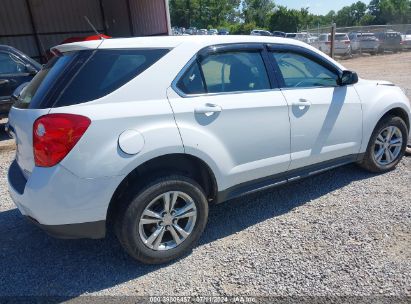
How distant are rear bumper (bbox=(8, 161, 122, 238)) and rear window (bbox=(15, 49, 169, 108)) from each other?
1.70 feet

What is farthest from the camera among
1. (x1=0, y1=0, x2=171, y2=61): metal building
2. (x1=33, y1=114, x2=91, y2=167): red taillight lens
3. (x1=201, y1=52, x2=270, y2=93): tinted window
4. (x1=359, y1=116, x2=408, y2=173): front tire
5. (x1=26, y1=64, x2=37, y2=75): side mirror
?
(x1=0, y1=0, x2=171, y2=61): metal building

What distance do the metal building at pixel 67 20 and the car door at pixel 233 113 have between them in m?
11.5

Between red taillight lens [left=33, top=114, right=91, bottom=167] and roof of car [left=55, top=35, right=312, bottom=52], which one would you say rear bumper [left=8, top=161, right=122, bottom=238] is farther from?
roof of car [left=55, top=35, right=312, bottom=52]

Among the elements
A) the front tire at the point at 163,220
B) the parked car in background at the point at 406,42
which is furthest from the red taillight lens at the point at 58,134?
the parked car in background at the point at 406,42

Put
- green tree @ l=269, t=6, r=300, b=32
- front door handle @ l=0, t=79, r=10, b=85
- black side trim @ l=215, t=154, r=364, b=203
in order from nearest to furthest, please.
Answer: black side trim @ l=215, t=154, r=364, b=203
front door handle @ l=0, t=79, r=10, b=85
green tree @ l=269, t=6, r=300, b=32

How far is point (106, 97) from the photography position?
8.18ft

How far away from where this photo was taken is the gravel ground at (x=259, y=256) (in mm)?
2578

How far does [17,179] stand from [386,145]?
13.3ft

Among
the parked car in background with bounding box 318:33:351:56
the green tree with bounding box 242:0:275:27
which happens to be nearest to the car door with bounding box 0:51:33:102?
the parked car in background with bounding box 318:33:351:56

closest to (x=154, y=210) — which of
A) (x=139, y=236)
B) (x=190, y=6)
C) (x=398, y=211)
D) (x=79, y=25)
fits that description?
(x=139, y=236)

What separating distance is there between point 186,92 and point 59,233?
143 centimetres

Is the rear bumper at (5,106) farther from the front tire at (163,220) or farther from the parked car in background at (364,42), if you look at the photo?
the parked car in background at (364,42)

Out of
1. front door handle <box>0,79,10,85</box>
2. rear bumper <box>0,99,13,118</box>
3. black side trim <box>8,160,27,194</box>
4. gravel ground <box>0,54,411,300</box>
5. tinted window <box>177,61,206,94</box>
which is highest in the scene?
tinted window <box>177,61,206,94</box>

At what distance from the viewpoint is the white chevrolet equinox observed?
2395 millimetres
